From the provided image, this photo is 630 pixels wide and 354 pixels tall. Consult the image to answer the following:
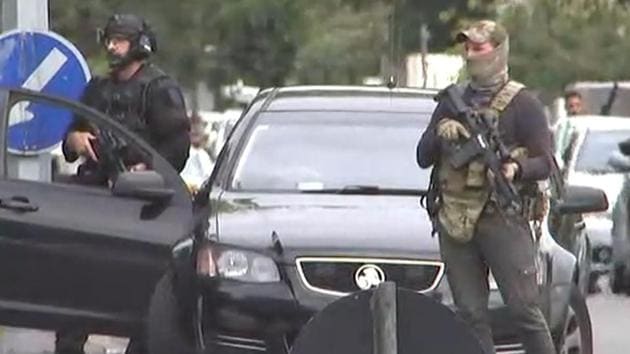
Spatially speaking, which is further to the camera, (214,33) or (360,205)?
(214,33)

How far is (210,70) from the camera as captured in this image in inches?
1847

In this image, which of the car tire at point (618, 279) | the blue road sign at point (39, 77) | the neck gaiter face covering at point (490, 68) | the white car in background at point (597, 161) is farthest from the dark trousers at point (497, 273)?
the white car in background at point (597, 161)

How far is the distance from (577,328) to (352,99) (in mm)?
1867

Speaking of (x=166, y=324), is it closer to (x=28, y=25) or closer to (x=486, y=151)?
(x=486, y=151)

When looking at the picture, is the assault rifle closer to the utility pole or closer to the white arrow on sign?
the white arrow on sign

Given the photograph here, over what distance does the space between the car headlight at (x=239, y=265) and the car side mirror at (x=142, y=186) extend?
1.35 meters

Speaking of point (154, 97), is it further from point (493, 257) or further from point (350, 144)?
point (493, 257)

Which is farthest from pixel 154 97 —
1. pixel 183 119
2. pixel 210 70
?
pixel 210 70

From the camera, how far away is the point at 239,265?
10.2m

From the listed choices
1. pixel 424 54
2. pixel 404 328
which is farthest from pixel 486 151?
pixel 424 54

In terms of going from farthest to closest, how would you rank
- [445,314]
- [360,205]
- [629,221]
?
1. [629,221]
2. [360,205]
3. [445,314]

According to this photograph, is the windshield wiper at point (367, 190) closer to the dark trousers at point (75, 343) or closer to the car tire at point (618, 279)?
the dark trousers at point (75, 343)

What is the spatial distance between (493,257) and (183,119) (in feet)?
11.7

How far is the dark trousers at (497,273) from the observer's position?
948 cm
